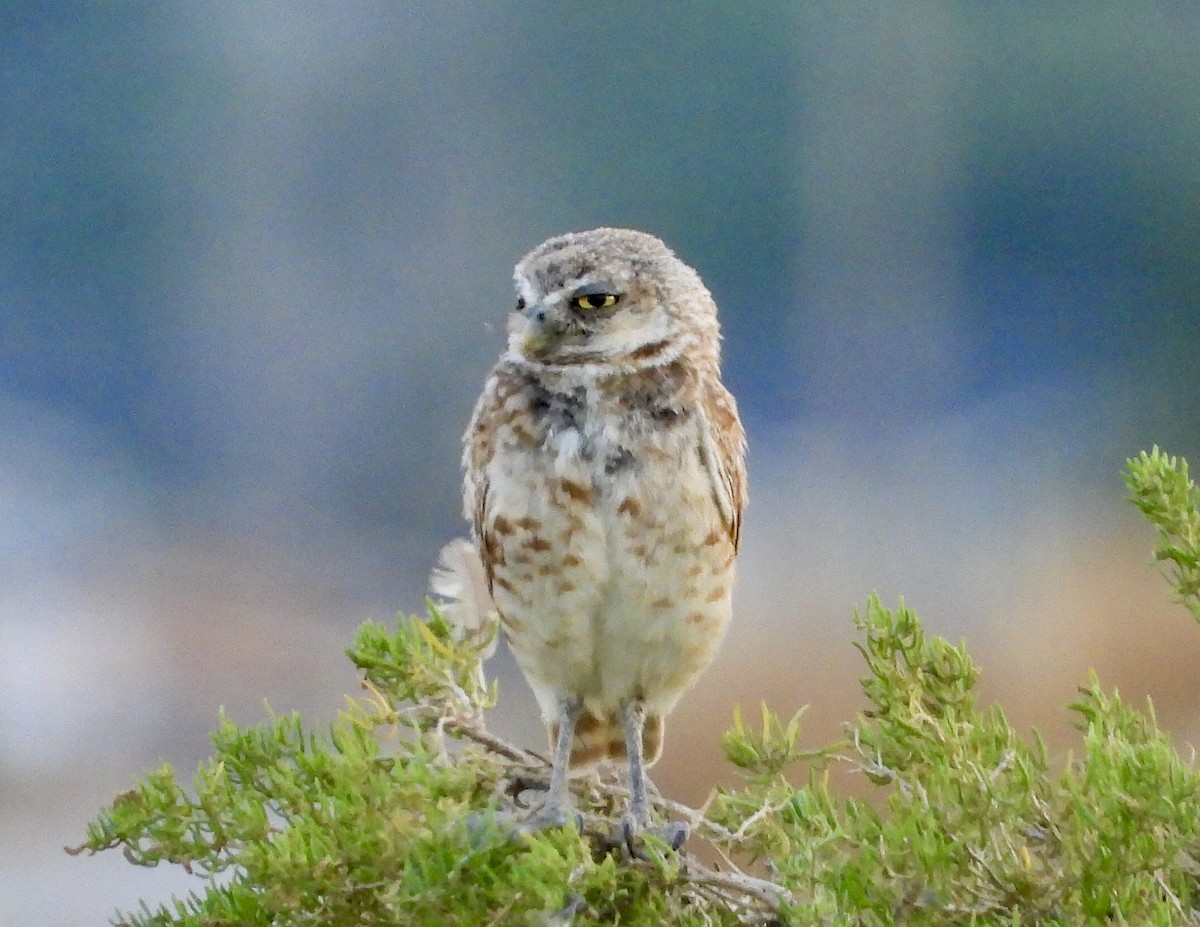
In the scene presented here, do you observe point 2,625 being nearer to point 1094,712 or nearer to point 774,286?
point 774,286

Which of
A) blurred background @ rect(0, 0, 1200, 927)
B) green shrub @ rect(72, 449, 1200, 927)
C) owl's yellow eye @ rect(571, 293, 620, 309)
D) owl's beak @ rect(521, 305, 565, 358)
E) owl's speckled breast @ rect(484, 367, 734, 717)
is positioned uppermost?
blurred background @ rect(0, 0, 1200, 927)

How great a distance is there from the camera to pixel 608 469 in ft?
4.32

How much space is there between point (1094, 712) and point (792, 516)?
1641 mm

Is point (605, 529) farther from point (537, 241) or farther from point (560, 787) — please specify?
point (537, 241)

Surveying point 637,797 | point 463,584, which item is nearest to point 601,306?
point 463,584

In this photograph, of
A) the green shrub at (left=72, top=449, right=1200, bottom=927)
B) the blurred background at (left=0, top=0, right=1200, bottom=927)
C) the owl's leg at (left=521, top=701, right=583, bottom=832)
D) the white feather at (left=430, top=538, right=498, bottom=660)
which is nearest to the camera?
the green shrub at (left=72, top=449, right=1200, bottom=927)

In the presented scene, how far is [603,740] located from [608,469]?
0.41 m

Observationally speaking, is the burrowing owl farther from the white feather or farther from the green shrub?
the green shrub

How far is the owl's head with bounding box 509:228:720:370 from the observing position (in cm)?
133

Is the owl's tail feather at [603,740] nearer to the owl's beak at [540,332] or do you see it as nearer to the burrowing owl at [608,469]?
the burrowing owl at [608,469]

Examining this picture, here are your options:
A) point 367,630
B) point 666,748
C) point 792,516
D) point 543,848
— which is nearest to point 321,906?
point 543,848

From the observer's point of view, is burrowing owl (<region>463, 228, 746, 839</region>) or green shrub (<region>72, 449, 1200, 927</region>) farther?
burrowing owl (<region>463, 228, 746, 839</region>)

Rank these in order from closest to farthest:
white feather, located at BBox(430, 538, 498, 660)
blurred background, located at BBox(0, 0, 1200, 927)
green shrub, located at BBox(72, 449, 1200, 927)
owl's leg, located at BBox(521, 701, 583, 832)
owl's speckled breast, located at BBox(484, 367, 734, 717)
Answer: green shrub, located at BBox(72, 449, 1200, 927), owl's leg, located at BBox(521, 701, 583, 832), owl's speckled breast, located at BBox(484, 367, 734, 717), white feather, located at BBox(430, 538, 498, 660), blurred background, located at BBox(0, 0, 1200, 927)

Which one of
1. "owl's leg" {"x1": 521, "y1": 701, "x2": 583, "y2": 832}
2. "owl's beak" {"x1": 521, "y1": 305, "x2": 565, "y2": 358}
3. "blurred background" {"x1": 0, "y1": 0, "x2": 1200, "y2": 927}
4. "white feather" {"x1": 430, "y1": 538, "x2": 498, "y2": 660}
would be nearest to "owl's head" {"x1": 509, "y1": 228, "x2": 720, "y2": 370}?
"owl's beak" {"x1": 521, "y1": 305, "x2": 565, "y2": 358}
